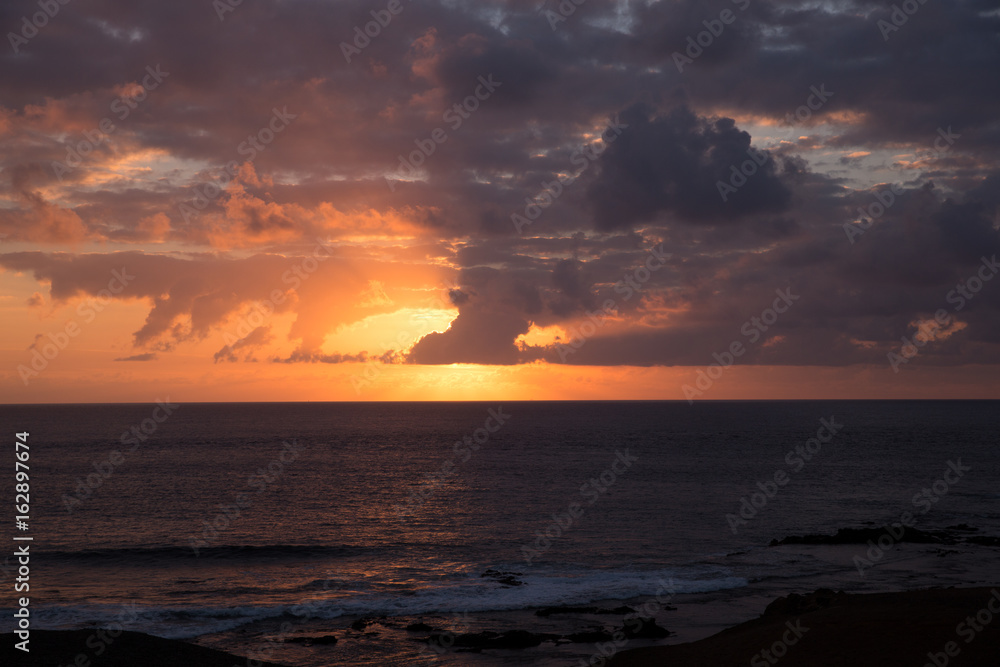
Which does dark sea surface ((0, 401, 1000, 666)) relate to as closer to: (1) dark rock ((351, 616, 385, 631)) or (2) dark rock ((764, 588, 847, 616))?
(1) dark rock ((351, 616, 385, 631))

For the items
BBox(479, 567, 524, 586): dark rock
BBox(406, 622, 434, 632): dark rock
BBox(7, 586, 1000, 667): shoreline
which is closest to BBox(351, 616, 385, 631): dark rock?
BBox(406, 622, 434, 632): dark rock

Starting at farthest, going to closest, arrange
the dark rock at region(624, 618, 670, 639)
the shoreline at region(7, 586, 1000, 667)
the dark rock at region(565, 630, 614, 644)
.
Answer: the dark rock at region(624, 618, 670, 639)
the dark rock at region(565, 630, 614, 644)
the shoreline at region(7, 586, 1000, 667)

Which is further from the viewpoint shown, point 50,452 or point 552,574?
point 50,452

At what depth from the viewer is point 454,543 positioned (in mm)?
42438

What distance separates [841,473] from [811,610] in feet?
205

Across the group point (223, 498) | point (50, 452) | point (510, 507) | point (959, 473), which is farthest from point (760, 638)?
point (50, 452)

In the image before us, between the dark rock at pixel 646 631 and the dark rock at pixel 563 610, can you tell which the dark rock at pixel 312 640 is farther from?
the dark rock at pixel 646 631

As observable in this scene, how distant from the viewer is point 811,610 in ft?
72.2

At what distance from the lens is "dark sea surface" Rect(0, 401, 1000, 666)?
2688cm

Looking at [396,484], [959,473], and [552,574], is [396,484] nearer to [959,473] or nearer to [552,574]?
[552,574]

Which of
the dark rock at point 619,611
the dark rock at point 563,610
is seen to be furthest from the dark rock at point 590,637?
the dark rock at point 563,610

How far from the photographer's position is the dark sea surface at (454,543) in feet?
88.2

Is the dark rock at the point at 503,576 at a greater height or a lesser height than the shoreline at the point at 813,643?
lesser

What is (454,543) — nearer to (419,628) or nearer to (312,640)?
(419,628)
